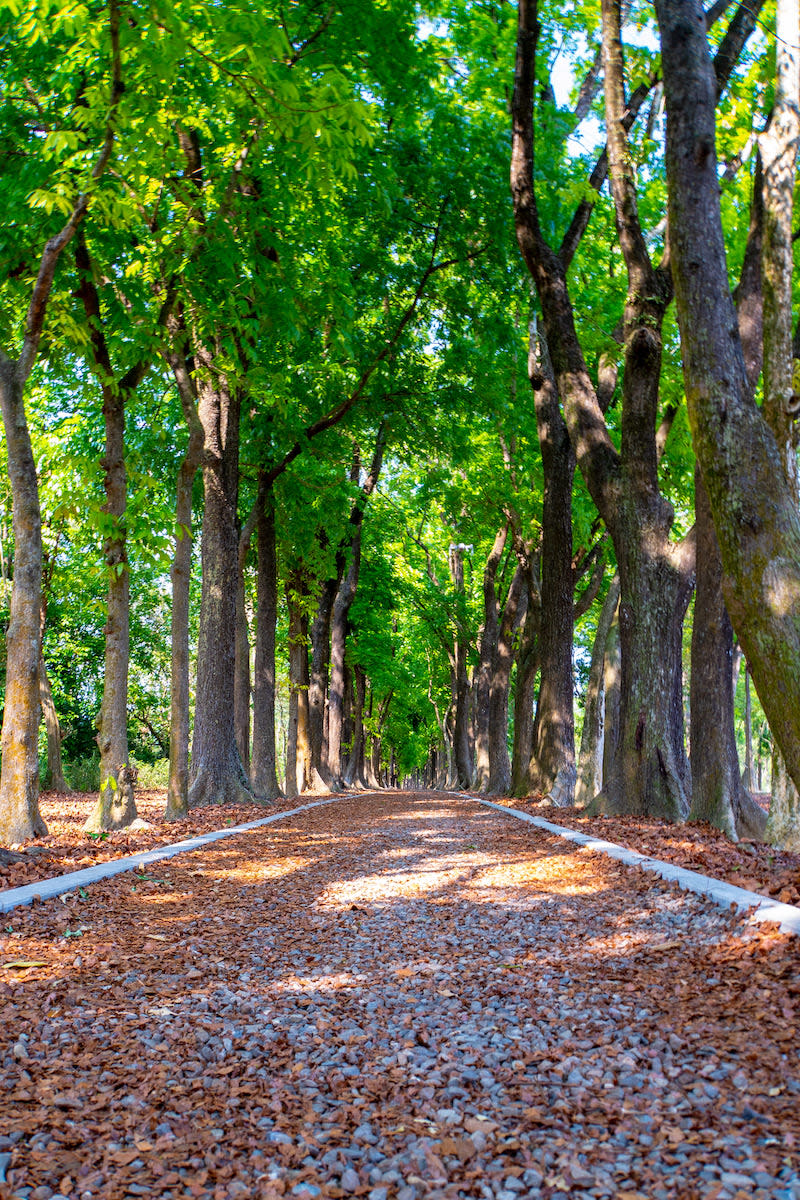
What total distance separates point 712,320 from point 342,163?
3.14m

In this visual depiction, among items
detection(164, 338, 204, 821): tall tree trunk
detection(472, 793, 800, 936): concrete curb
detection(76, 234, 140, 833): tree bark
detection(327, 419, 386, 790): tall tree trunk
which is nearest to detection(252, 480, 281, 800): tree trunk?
detection(327, 419, 386, 790): tall tree trunk

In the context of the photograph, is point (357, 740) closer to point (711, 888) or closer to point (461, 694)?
point (461, 694)

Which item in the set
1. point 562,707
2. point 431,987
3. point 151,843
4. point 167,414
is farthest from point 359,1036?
point 167,414

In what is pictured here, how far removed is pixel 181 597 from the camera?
34.3ft

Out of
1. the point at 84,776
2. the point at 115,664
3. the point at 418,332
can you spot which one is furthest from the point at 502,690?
the point at 115,664

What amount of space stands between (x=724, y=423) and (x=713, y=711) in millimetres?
4246

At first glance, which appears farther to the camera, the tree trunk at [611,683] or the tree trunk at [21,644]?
the tree trunk at [611,683]

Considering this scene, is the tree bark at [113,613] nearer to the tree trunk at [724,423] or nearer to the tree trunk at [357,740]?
the tree trunk at [724,423]

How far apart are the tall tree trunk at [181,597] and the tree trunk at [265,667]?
5.92m

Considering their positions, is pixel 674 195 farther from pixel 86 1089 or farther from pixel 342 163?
pixel 86 1089

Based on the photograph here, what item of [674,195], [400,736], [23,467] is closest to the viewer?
[674,195]

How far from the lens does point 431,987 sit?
4055 mm

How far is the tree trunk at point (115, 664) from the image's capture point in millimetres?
9281

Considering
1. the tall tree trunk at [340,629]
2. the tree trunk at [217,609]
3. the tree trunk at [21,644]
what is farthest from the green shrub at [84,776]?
the tree trunk at [21,644]
